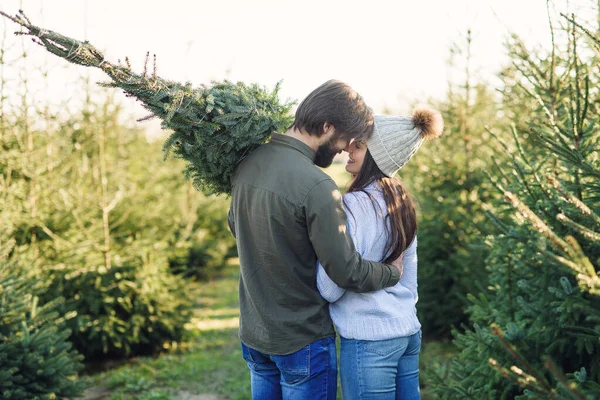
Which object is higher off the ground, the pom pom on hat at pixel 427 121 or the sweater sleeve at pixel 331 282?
the pom pom on hat at pixel 427 121

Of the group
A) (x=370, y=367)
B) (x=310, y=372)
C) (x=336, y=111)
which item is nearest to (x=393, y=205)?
(x=336, y=111)

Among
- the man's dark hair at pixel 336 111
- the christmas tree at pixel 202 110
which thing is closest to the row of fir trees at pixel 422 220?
the christmas tree at pixel 202 110

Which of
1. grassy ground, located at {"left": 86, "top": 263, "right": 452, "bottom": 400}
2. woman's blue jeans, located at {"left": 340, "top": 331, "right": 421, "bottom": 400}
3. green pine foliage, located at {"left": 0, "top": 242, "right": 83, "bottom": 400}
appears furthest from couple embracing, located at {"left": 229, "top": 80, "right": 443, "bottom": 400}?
grassy ground, located at {"left": 86, "top": 263, "right": 452, "bottom": 400}

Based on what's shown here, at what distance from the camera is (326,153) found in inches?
102

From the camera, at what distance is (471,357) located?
3.62m

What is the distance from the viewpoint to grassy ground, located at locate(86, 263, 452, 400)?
5.31 m

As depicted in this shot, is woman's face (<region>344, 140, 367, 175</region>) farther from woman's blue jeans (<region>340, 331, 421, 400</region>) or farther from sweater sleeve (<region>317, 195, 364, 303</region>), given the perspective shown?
woman's blue jeans (<region>340, 331, 421, 400</region>)

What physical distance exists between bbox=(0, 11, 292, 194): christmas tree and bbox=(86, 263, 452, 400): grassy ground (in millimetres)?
2764

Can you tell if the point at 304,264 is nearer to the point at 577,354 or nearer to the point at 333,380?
the point at 333,380

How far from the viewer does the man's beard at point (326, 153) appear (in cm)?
255

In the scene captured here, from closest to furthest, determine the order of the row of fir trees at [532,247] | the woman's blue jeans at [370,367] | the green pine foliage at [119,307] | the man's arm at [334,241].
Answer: the row of fir trees at [532,247]
the man's arm at [334,241]
the woman's blue jeans at [370,367]
the green pine foliage at [119,307]

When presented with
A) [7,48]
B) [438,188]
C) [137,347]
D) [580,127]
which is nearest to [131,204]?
[137,347]

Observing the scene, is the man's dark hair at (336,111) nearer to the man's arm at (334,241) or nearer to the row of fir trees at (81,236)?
the man's arm at (334,241)

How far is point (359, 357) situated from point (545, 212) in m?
1.50
